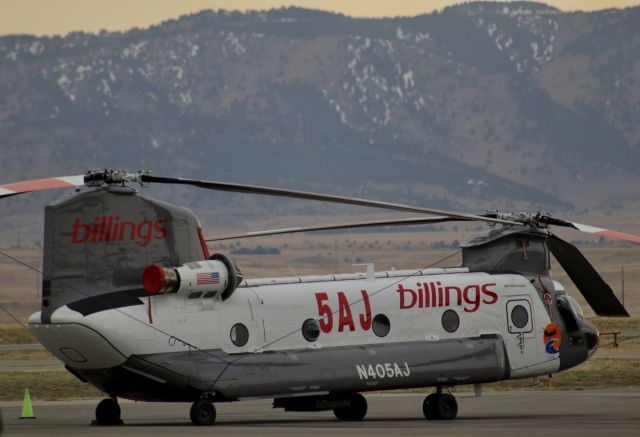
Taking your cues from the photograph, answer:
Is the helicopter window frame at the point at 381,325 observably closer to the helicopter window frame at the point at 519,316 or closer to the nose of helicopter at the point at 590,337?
the helicopter window frame at the point at 519,316

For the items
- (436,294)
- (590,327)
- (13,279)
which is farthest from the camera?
(13,279)

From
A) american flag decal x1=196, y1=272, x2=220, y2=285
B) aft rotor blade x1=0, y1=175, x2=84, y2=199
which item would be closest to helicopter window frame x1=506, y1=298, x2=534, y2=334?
american flag decal x1=196, y1=272, x2=220, y2=285

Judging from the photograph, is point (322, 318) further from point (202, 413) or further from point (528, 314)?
point (528, 314)

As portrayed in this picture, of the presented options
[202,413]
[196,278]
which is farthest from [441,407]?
[196,278]

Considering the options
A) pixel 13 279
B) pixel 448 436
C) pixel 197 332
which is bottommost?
pixel 448 436

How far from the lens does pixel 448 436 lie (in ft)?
91.0

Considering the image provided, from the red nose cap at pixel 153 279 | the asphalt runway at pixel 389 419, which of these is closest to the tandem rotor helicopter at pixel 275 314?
the red nose cap at pixel 153 279

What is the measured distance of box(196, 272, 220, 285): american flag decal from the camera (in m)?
30.4

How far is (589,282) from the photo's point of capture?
34562 mm

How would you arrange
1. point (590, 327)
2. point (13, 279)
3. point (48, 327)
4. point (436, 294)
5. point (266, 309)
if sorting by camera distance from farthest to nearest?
point (13, 279)
point (590, 327)
point (436, 294)
point (266, 309)
point (48, 327)

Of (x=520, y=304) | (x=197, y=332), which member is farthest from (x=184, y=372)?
(x=520, y=304)

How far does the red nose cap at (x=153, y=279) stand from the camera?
29.8 metres

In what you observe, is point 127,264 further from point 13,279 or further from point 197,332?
point 13,279

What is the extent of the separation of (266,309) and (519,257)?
6578 mm
